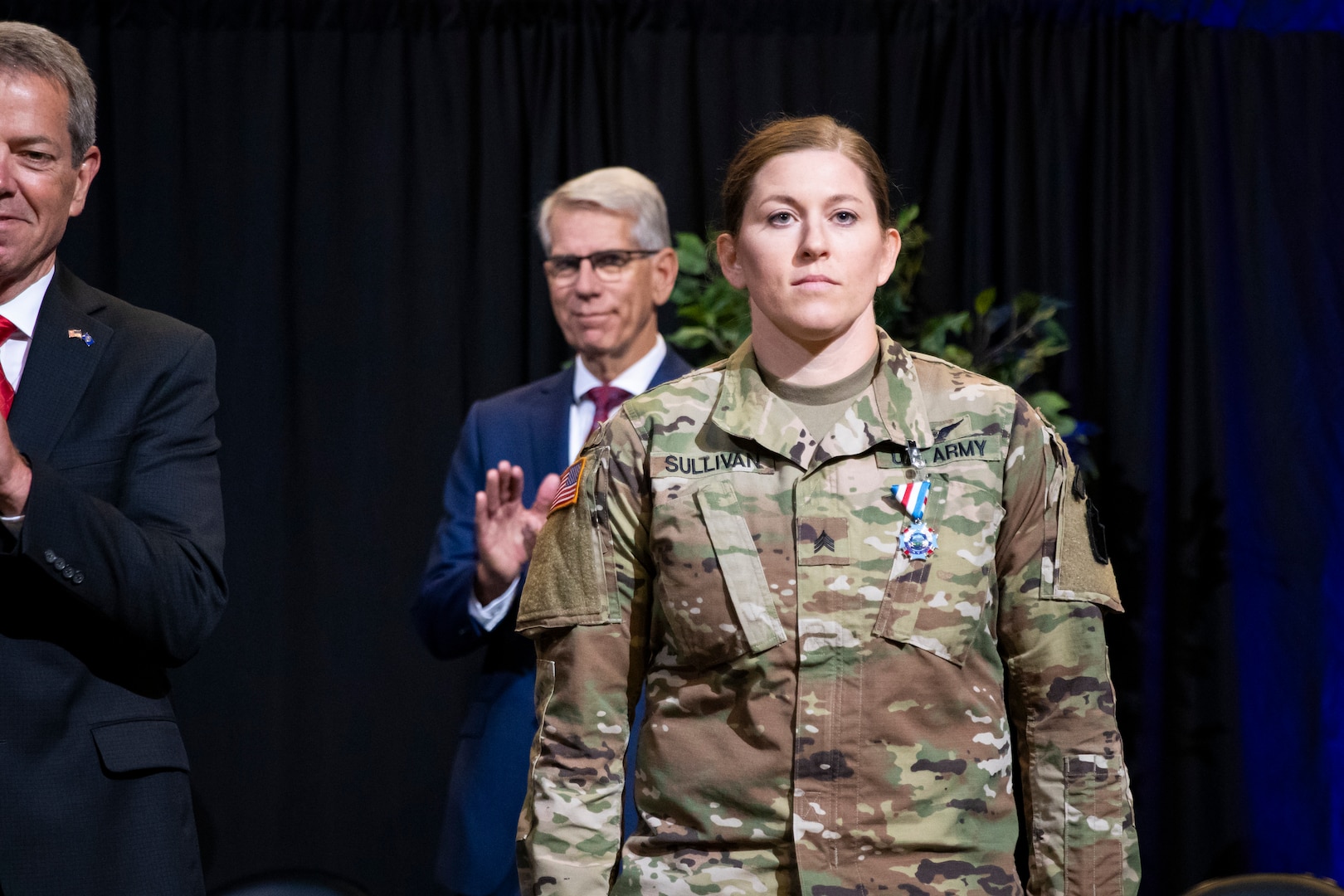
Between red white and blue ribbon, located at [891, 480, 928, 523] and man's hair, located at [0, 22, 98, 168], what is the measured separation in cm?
119

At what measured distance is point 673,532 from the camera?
1623mm

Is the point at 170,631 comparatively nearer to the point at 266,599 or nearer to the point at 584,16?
the point at 266,599

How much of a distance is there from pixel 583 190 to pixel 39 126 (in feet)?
4.83

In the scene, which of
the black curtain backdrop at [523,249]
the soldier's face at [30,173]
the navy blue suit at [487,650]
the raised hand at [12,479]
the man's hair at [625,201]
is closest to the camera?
the raised hand at [12,479]

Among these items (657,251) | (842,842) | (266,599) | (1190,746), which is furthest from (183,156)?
(1190,746)

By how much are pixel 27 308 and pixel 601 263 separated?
1.42 meters

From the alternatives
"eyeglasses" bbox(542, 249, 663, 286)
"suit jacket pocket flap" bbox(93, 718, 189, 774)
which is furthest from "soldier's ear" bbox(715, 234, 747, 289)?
"eyeglasses" bbox(542, 249, 663, 286)

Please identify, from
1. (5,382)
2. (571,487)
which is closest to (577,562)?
(571,487)

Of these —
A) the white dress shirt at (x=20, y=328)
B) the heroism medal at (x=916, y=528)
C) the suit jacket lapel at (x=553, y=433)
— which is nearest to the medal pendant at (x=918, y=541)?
the heroism medal at (x=916, y=528)

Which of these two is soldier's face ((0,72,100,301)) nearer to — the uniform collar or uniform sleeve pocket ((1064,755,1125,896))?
the uniform collar

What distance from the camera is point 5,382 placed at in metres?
1.73

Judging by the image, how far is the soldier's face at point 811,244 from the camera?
1619mm

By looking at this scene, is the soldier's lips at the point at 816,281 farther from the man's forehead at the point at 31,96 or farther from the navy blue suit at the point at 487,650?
the navy blue suit at the point at 487,650

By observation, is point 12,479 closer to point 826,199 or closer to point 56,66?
point 56,66
